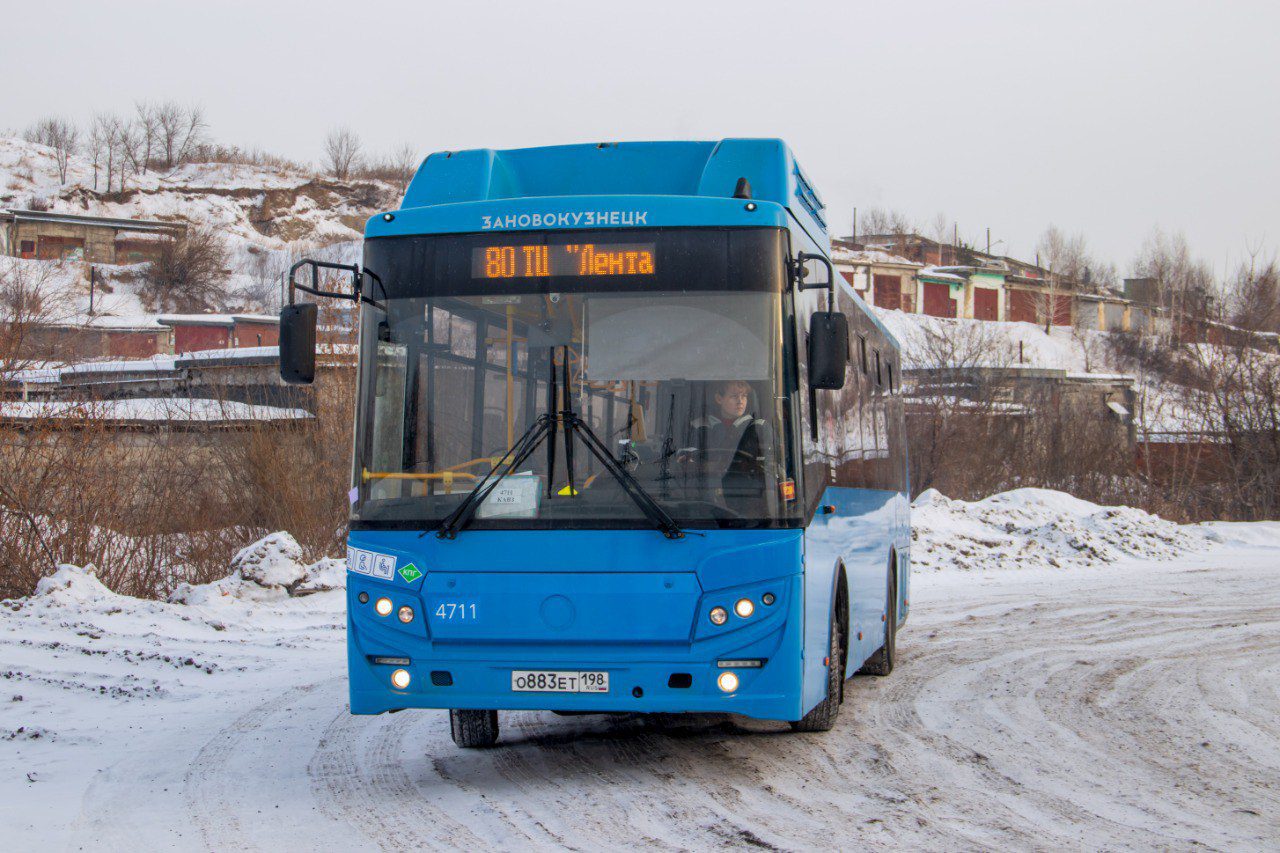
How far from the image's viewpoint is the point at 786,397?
6922 mm

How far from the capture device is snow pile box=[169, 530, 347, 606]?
1572cm

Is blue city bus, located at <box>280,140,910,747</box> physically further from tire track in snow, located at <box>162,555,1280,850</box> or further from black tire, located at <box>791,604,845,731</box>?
black tire, located at <box>791,604,845,731</box>

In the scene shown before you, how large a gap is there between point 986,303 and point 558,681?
8580 centimetres

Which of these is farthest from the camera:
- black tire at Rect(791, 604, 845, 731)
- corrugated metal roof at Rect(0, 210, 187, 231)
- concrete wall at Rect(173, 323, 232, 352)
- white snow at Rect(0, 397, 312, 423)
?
corrugated metal roof at Rect(0, 210, 187, 231)

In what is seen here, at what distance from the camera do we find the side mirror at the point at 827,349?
267 inches

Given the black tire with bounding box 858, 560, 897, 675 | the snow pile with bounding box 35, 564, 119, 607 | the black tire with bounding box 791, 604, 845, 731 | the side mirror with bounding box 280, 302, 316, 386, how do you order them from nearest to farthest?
the side mirror with bounding box 280, 302, 316, 386
the black tire with bounding box 791, 604, 845, 731
the black tire with bounding box 858, 560, 897, 675
the snow pile with bounding box 35, 564, 119, 607

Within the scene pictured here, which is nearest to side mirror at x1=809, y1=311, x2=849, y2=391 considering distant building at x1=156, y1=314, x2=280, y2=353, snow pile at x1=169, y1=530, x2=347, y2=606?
snow pile at x1=169, y1=530, x2=347, y2=606

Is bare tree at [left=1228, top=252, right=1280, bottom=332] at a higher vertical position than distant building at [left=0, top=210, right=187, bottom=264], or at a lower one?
lower

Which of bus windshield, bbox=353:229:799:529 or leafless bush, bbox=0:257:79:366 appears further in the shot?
leafless bush, bbox=0:257:79:366

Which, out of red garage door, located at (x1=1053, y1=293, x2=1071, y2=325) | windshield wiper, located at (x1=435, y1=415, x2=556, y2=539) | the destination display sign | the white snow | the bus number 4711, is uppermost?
red garage door, located at (x1=1053, y1=293, x2=1071, y2=325)

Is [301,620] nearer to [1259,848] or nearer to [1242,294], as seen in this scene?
[1259,848]

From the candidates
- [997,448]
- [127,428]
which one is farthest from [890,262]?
[127,428]

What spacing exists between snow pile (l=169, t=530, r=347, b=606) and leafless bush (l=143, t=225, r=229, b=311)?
248 feet

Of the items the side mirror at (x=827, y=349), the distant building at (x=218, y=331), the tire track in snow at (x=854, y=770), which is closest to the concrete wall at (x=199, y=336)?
the distant building at (x=218, y=331)
